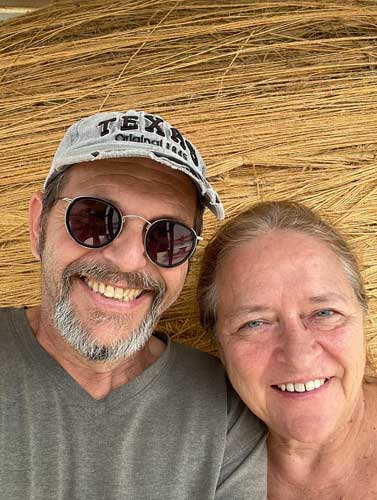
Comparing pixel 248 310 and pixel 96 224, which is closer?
pixel 96 224

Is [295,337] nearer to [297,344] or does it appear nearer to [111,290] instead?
[297,344]

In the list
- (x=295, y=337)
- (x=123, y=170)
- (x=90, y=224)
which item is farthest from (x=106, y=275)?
(x=295, y=337)

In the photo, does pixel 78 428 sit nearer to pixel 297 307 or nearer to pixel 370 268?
pixel 297 307

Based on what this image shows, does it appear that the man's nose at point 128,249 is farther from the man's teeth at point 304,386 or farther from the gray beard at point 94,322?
the man's teeth at point 304,386

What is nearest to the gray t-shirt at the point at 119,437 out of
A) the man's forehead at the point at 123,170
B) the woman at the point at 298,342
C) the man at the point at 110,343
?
the man at the point at 110,343

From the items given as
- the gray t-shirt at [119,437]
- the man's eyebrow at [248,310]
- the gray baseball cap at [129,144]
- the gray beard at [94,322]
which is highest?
the gray baseball cap at [129,144]

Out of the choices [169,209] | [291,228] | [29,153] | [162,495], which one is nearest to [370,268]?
[291,228]

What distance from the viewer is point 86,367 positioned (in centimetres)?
153

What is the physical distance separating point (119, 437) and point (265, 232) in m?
0.60

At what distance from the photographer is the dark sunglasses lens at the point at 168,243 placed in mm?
1424

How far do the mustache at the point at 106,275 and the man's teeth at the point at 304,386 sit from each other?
383mm

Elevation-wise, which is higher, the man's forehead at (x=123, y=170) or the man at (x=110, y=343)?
the man's forehead at (x=123, y=170)

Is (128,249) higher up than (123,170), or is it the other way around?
(123,170)

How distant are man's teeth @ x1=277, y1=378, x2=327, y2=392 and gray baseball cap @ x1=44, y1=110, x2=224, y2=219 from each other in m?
0.46
